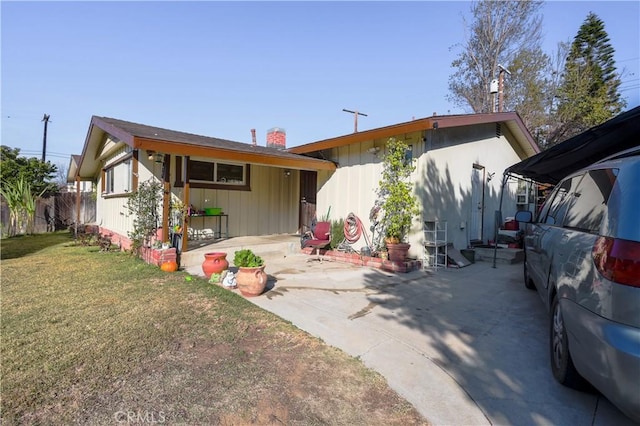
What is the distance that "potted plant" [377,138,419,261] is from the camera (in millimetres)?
6660

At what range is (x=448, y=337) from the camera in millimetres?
3383

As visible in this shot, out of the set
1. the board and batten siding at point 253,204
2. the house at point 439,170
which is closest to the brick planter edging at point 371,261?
the house at point 439,170

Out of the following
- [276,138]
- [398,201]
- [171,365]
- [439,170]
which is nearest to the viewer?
[171,365]

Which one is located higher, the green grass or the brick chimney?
the brick chimney

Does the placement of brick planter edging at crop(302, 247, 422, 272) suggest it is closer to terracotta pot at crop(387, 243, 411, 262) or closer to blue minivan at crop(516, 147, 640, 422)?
terracotta pot at crop(387, 243, 411, 262)

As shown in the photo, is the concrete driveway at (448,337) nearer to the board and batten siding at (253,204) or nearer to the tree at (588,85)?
the board and batten siding at (253,204)

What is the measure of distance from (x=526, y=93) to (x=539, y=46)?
104 inches

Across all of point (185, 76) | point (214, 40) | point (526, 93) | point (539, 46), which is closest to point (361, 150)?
point (214, 40)

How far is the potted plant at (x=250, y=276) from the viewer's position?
14.9 ft

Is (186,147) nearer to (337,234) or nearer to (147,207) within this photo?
(147,207)

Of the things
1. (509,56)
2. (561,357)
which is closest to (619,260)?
(561,357)

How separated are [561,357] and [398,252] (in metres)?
4.10

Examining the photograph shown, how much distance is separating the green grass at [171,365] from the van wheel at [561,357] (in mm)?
1216

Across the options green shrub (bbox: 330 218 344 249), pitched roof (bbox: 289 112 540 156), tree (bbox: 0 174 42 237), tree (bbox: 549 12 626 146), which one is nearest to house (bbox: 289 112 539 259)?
pitched roof (bbox: 289 112 540 156)
